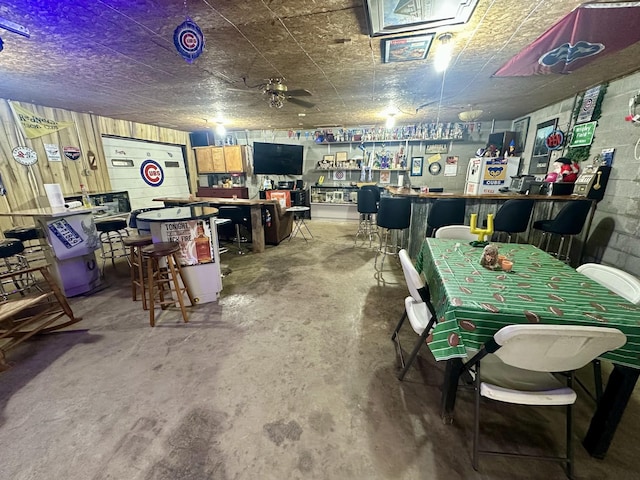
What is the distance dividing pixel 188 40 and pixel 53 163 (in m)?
4.48

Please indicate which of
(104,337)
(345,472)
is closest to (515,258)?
(345,472)

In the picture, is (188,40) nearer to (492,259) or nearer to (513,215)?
(492,259)

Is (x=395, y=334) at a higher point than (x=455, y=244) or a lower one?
lower

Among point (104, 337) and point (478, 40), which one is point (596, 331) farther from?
point (104, 337)

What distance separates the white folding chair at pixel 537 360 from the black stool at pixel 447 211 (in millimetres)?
2388

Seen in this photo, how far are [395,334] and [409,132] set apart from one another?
555 cm

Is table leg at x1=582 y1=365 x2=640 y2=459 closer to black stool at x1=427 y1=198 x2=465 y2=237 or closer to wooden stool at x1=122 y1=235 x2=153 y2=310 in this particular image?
Result: black stool at x1=427 y1=198 x2=465 y2=237

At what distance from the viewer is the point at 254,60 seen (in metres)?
2.44

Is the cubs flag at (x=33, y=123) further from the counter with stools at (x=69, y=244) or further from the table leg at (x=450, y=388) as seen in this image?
the table leg at (x=450, y=388)

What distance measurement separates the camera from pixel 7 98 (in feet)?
11.8

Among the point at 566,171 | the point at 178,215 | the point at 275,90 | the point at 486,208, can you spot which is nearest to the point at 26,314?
the point at 178,215

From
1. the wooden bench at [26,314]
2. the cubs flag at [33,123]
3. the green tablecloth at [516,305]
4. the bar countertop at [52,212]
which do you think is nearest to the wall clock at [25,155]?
the cubs flag at [33,123]

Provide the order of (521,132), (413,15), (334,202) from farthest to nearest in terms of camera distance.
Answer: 1. (334,202)
2. (521,132)
3. (413,15)

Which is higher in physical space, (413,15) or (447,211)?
(413,15)
